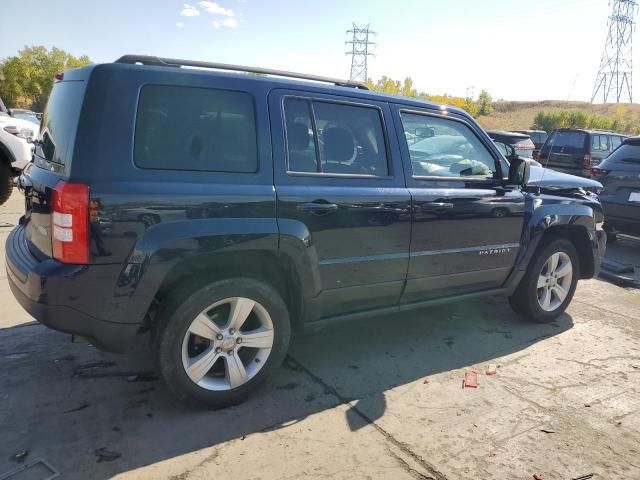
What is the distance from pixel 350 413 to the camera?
2939mm

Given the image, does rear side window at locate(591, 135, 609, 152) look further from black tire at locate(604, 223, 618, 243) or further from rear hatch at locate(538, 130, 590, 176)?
black tire at locate(604, 223, 618, 243)

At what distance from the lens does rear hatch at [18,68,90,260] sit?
246 cm

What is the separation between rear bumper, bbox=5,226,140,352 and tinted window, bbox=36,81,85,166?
55 cm

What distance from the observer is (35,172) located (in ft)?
9.23

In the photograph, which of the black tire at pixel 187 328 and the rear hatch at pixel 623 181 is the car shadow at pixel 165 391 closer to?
the black tire at pixel 187 328

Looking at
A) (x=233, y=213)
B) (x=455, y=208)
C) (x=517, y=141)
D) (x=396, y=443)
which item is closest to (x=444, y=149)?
(x=455, y=208)

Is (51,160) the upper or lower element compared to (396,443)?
upper

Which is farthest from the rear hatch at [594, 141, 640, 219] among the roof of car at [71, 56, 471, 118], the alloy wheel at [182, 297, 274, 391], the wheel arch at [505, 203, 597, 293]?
the alloy wheel at [182, 297, 274, 391]

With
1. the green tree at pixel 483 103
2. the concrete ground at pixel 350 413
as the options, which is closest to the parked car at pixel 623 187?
the concrete ground at pixel 350 413

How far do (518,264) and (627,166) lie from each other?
14.6ft

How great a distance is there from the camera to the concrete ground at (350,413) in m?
2.48

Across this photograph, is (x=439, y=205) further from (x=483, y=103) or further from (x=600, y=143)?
(x=483, y=103)

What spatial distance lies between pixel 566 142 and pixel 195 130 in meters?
12.9

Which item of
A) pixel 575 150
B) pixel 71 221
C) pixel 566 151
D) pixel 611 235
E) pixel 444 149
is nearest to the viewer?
pixel 71 221
